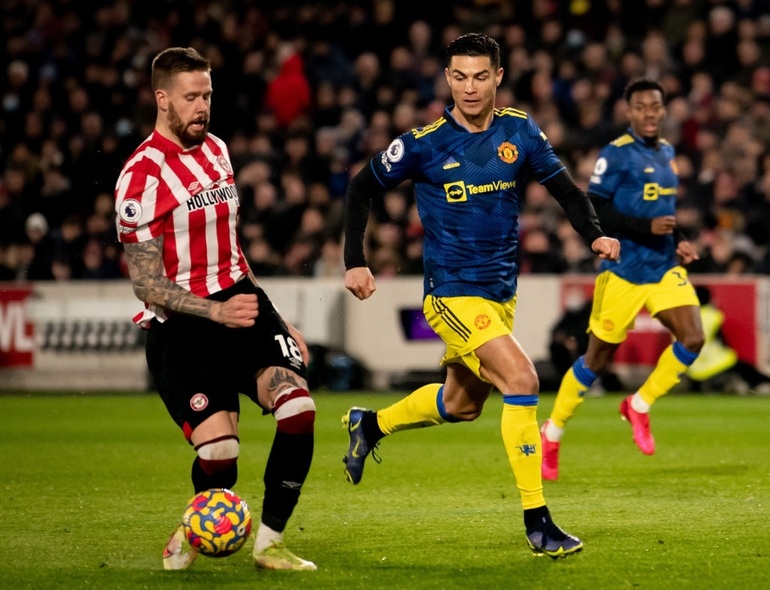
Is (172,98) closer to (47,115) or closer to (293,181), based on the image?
(293,181)

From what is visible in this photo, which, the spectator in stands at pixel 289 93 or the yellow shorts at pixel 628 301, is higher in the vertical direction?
the spectator in stands at pixel 289 93

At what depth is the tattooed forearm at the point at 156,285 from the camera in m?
5.60

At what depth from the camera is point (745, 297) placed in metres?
15.1

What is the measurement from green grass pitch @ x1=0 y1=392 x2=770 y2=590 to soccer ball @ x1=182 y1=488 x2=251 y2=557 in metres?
0.15

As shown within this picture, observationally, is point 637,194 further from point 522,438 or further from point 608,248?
point 522,438

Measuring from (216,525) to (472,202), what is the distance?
1.95 metres

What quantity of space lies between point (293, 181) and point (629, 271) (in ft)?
27.8

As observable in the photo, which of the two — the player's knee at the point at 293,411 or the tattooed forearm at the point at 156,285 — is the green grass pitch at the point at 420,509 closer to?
the player's knee at the point at 293,411

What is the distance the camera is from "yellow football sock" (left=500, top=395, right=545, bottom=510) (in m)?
6.03

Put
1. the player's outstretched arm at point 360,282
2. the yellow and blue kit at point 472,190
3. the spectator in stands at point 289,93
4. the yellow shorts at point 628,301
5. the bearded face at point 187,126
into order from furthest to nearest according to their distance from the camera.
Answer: the spectator in stands at point 289,93 < the yellow shorts at point 628,301 < the yellow and blue kit at point 472,190 < the player's outstretched arm at point 360,282 < the bearded face at point 187,126

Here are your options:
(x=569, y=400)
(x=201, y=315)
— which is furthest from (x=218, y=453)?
(x=569, y=400)

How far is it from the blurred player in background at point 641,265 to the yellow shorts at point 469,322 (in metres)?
2.60

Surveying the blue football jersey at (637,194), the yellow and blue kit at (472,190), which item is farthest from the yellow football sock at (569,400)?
the yellow and blue kit at (472,190)

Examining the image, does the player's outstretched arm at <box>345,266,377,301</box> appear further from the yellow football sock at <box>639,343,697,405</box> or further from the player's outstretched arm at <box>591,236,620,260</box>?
the yellow football sock at <box>639,343,697,405</box>
